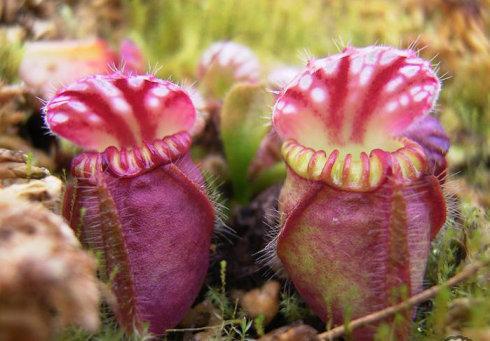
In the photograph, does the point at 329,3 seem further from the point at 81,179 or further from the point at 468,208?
the point at 81,179

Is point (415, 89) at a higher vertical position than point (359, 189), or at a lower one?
higher

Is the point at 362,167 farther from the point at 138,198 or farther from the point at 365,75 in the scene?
the point at 138,198

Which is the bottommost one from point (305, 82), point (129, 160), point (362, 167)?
point (129, 160)

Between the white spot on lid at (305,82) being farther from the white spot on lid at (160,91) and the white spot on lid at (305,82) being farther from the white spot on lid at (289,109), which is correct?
the white spot on lid at (160,91)

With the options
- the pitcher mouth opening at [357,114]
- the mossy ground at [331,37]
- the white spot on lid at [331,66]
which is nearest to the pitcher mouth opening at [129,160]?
the pitcher mouth opening at [357,114]

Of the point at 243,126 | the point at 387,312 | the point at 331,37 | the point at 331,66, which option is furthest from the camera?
the point at 331,37

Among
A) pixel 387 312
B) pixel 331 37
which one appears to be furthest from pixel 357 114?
pixel 331 37

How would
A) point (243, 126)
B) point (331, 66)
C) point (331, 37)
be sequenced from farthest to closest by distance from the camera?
point (331, 37)
point (243, 126)
point (331, 66)
